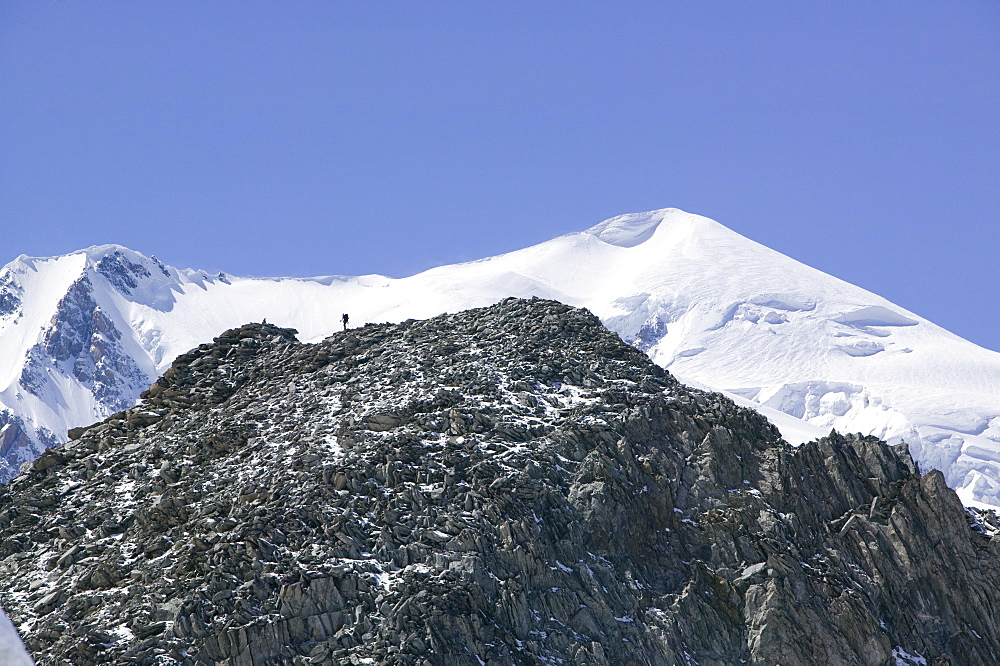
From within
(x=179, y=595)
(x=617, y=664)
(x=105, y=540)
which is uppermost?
(x=105, y=540)

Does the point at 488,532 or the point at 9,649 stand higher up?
the point at 488,532

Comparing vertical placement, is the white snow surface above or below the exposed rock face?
below

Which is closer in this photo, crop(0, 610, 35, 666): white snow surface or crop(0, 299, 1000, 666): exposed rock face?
crop(0, 610, 35, 666): white snow surface

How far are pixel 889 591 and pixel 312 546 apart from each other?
82.2ft

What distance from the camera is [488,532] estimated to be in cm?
5644

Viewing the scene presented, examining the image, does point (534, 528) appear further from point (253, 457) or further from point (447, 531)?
point (253, 457)

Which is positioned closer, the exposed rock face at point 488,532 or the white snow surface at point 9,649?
the white snow surface at point 9,649

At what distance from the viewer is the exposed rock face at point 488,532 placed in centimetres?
5228

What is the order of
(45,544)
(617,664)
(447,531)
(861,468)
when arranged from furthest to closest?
(861,468), (45,544), (447,531), (617,664)

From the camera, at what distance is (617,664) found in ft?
173

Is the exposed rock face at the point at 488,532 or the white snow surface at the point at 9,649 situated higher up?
the exposed rock face at the point at 488,532

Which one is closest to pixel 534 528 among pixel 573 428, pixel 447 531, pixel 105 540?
pixel 447 531

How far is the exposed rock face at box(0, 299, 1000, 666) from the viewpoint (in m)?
52.3

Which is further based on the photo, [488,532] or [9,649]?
[488,532]
